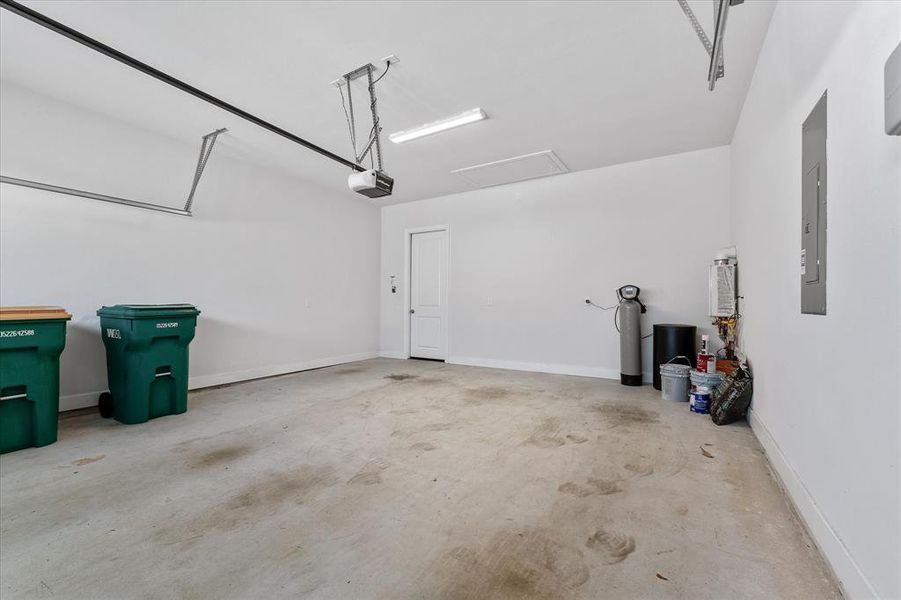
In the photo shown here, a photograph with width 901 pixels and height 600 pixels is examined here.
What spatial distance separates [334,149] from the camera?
182 inches

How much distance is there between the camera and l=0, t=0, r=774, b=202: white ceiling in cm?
247

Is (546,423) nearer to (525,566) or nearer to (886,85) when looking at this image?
(525,566)

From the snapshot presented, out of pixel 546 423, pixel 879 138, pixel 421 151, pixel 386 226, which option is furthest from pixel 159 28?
pixel 386 226

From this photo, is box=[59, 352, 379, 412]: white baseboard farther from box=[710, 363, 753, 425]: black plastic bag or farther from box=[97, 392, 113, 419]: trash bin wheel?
box=[710, 363, 753, 425]: black plastic bag

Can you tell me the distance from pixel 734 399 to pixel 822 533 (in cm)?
180

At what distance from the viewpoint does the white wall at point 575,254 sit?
4703 millimetres

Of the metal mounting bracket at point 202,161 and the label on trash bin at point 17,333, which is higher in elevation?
the metal mounting bracket at point 202,161

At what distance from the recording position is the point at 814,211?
1774 millimetres

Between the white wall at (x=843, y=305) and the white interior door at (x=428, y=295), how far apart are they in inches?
189

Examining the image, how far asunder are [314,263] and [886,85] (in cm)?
602

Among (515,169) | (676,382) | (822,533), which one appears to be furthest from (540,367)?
(822,533)

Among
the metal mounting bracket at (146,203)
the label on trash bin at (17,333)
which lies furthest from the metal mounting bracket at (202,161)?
the label on trash bin at (17,333)

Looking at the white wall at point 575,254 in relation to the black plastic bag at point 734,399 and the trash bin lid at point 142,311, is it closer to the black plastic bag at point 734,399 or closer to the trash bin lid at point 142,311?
the black plastic bag at point 734,399

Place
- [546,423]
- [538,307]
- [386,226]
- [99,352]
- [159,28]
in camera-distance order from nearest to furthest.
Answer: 1. [159,28]
2. [546,423]
3. [99,352]
4. [538,307]
5. [386,226]
